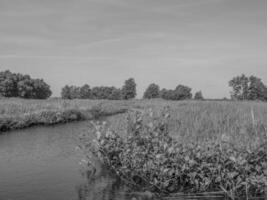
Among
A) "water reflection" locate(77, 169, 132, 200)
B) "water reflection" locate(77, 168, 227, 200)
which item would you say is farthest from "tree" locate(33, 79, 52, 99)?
"water reflection" locate(77, 168, 227, 200)

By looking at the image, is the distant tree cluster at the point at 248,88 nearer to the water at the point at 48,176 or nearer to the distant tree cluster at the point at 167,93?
the distant tree cluster at the point at 167,93

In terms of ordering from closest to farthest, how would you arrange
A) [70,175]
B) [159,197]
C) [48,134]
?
[159,197], [70,175], [48,134]

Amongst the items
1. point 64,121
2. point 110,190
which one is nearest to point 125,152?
point 110,190

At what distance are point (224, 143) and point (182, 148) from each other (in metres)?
1.31

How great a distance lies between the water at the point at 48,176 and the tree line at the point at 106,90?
50.8m

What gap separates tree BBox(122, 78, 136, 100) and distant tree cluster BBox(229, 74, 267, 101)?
1267 inches

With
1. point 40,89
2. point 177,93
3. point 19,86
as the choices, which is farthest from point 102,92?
point 19,86

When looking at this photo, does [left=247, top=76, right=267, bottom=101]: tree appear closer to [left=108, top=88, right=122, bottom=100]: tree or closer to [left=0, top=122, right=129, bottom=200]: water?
[left=108, top=88, right=122, bottom=100]: tree

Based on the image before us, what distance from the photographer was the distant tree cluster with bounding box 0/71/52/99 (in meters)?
78.2

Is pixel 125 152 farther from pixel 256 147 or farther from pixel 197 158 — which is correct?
pixel 256 147

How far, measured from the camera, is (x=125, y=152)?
1094cm

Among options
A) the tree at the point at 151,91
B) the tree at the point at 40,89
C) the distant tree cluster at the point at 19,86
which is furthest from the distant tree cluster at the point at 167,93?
the distant tree cluster at the point at 19,86

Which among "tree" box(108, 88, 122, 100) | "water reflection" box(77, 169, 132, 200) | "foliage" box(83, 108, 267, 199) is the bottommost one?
"water reflection" box(77, 169, 132, 200)

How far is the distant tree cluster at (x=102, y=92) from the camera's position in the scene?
96.6 metres
